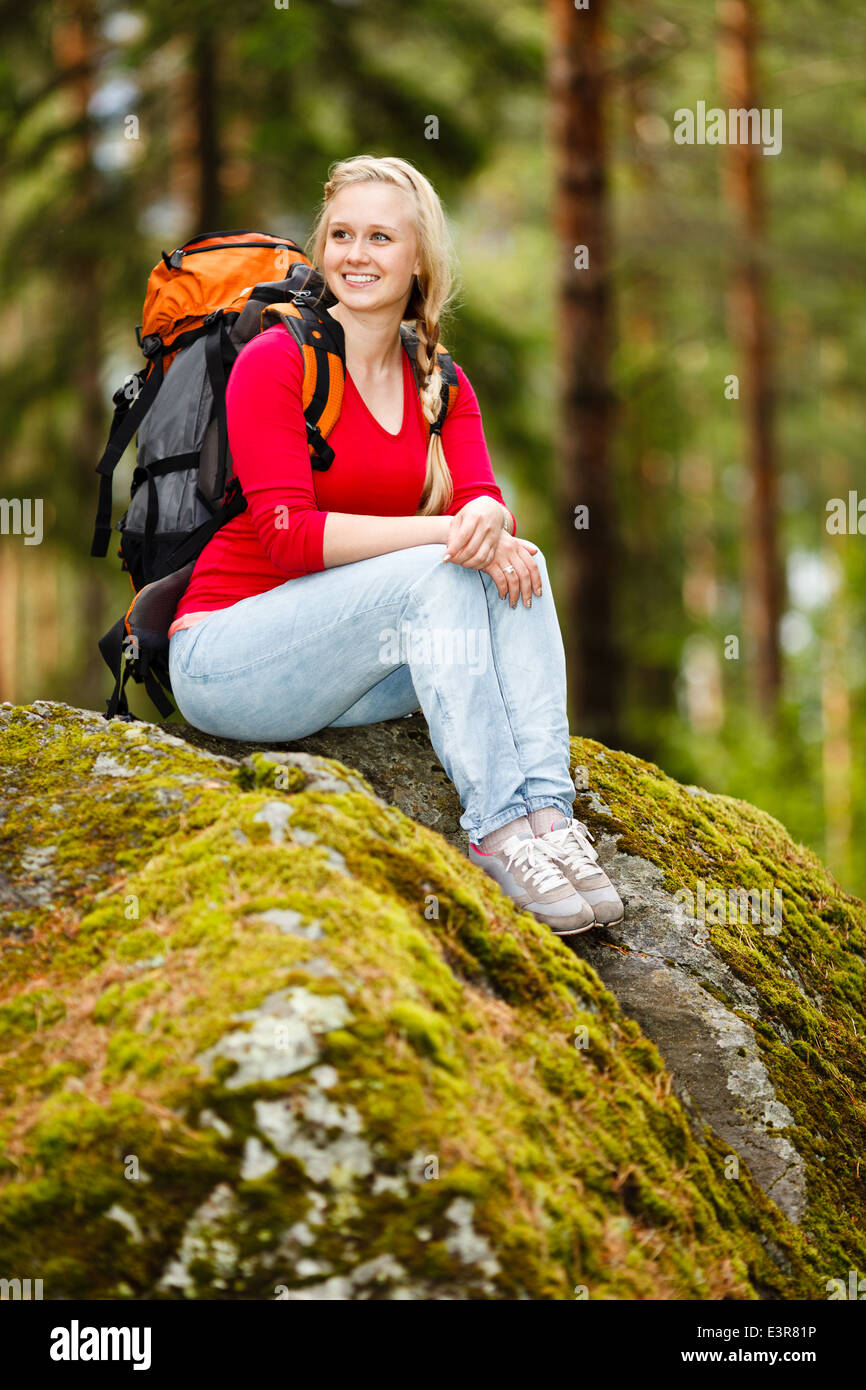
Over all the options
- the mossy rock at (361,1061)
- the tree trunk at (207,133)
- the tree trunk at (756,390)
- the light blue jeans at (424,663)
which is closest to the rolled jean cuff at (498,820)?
the light blue jeans at (424,663)

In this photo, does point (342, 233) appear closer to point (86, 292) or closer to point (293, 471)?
point (293, 471)

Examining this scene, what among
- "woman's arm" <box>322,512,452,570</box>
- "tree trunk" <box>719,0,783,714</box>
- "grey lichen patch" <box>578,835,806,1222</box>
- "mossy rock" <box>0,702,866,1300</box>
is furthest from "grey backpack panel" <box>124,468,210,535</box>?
"tree trunk" <box>719,0,783,714</box>

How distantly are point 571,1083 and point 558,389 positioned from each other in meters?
6.52

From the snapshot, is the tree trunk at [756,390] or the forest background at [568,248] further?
the tree trunk at [756,390]

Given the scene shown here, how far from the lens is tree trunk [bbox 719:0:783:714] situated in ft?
43.1

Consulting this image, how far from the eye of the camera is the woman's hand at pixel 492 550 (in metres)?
2.90

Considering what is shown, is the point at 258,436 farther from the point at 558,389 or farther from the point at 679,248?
the point at 679,248

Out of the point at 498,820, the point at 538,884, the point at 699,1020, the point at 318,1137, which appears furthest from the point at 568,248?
the point at 318,1137

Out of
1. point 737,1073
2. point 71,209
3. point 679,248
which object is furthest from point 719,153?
point 737,1073

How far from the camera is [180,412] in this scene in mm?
3098

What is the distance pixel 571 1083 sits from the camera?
233cm

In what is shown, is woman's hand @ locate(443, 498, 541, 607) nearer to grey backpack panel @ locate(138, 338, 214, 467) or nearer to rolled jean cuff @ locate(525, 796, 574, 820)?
rolled jean cuff @ locate(525, 796, 574, 820)

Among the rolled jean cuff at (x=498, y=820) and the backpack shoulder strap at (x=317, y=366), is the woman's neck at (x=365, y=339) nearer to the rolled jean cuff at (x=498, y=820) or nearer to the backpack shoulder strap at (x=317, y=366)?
the backpack shoulder strap at (x=317, y=366)

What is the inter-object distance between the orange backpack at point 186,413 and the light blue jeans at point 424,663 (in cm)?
15
